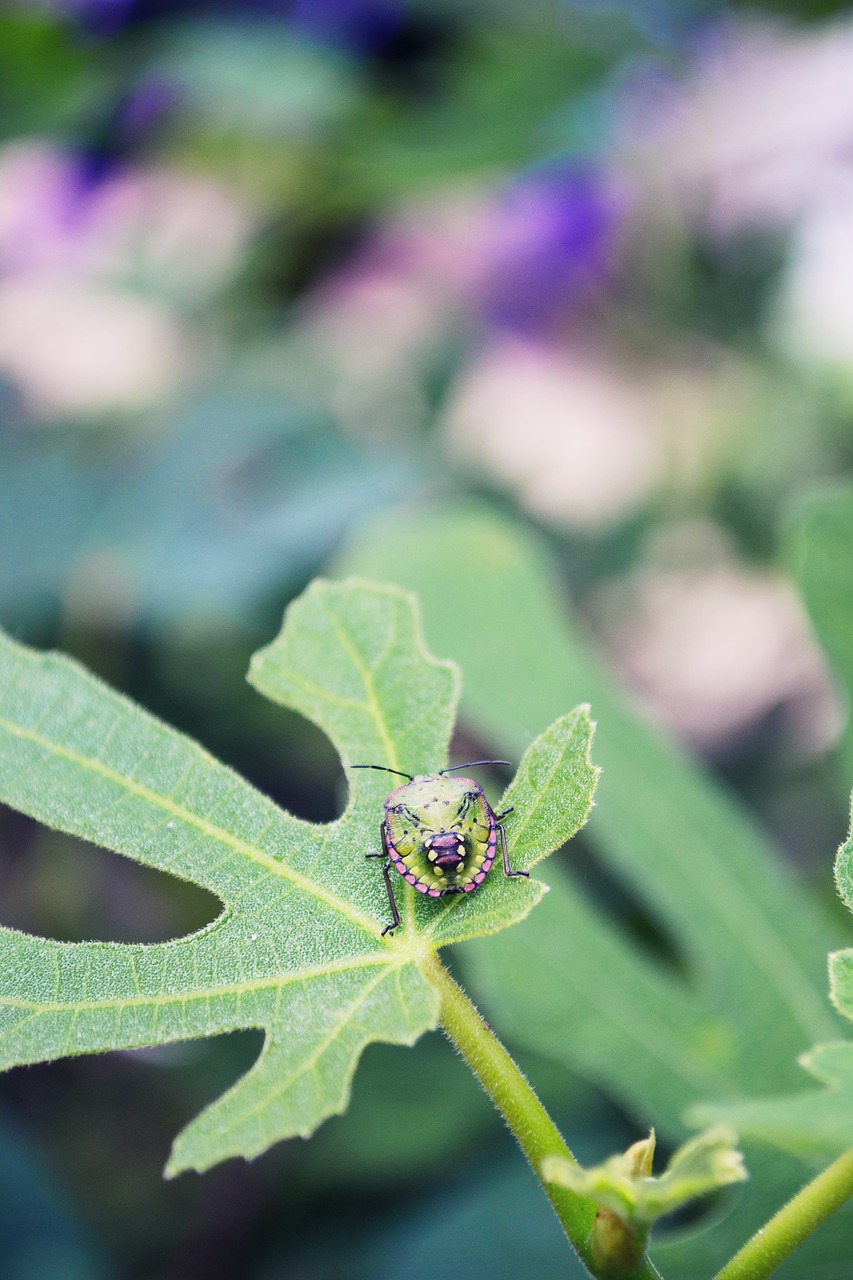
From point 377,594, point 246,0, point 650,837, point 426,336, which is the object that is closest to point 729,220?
point 426,336

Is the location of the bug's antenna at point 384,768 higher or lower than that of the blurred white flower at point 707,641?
higher

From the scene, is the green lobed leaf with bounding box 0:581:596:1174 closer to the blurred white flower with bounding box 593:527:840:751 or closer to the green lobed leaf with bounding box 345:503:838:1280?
the green lobed leaf with bounding box 345:503:838:1280

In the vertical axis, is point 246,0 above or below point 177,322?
above

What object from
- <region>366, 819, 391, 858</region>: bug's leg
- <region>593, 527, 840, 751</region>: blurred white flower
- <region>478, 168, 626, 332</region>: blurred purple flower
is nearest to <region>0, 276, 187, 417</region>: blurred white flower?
<region>478, 168, 626, 332</region>: blurred purple flower

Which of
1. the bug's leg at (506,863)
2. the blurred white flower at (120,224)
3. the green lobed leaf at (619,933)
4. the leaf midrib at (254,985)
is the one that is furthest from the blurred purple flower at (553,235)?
the leaf midrib at (254,985)

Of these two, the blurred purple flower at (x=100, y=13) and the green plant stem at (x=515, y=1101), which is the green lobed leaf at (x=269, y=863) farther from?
the blurred purple flower at (x=100, y=13)

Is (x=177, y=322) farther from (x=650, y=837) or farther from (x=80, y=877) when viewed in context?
(x=650, y=837)

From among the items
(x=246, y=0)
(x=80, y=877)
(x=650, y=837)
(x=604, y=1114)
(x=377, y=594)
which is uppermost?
(x=246, y=0)
